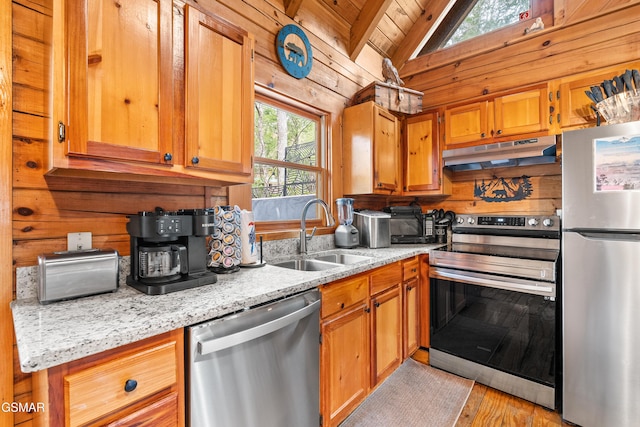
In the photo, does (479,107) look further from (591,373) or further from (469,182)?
(591,373)

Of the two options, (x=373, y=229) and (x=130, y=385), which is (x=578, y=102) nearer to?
(x=373, y=229)

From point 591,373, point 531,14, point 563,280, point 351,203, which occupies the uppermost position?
point 531,14

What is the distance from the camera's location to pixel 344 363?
1.66 m

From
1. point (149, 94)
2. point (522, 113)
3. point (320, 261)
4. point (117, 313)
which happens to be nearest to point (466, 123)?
point (522, 113)

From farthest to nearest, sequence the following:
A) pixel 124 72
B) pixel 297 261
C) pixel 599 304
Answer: pixel 297 261, pixel 599 304, pixel 124 72

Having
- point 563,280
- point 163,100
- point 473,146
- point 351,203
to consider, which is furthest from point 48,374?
point 473,146

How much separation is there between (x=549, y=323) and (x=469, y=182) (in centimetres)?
144

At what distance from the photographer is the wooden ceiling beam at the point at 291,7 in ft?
7.03

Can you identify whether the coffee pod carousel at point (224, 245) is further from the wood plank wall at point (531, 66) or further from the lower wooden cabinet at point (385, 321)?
the wood plank wall at point (531, 66)

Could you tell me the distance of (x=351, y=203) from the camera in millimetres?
2527

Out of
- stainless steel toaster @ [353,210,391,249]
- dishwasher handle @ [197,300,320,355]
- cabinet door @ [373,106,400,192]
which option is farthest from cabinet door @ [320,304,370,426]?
cabinet door @ [373,106,400,192]

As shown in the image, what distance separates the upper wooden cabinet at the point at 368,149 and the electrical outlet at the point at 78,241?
189 centimetres

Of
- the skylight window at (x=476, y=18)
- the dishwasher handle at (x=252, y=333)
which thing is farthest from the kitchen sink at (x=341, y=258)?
the skylight window at (x=476, y=18)

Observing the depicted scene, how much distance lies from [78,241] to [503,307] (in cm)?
246
